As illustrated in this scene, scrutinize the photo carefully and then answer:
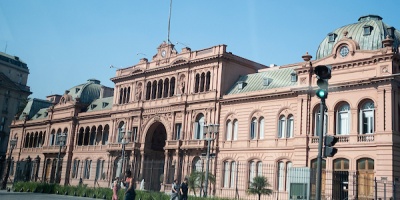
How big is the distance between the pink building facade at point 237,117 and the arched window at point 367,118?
76 millimetres

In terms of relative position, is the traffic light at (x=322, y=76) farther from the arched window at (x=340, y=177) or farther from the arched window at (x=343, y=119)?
the arched window at (x=343, y=119)

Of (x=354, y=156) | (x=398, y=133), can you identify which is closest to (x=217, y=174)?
(x=354, y=156)

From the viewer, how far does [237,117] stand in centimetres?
4600

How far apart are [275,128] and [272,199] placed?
6.30m

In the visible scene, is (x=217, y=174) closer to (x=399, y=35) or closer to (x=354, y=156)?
(x=354, y=156)

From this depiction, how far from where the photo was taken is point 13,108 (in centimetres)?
9550

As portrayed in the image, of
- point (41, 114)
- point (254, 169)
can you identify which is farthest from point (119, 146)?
point (41, 114)

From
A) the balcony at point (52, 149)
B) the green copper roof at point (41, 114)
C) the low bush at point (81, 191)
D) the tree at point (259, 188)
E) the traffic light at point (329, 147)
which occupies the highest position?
the green copper roof at point (41, 114)

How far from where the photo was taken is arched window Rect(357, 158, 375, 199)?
110 feet

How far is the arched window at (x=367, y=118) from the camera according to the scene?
34969 mm

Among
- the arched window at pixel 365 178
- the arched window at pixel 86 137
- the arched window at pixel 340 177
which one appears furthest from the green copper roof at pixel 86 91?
the arched window at pixel 365 178

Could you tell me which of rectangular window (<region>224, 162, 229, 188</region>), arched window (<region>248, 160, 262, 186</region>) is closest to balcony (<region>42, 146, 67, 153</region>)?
rectangular window (<region>224, 162, 229, 188</region>)

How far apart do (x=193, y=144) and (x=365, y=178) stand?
63.6 ft

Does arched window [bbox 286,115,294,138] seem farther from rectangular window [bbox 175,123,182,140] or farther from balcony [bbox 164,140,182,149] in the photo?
rectangular window [bbox 175,123,182,140]
